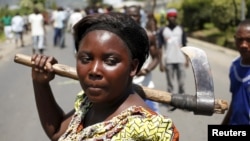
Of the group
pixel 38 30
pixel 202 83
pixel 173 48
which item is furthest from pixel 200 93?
pixel 38 30

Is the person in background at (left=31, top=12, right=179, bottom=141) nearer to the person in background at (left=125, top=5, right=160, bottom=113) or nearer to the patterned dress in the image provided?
the patterned dress

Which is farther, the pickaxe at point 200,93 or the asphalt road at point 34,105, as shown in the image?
the asphalt road at point 34,105

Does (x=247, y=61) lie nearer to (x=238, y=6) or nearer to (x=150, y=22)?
(x=150, y=22)

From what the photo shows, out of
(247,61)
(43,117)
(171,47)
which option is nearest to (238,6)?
(171,47)

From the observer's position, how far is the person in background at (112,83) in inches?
68.2

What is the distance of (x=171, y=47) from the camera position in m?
7.70

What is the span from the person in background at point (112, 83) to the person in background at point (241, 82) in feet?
5.83

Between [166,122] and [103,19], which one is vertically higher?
[103,19]

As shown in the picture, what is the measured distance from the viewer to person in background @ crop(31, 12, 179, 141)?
173 cm

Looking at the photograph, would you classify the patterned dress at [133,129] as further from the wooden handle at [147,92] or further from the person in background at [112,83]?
the wooden handle at [147,92]

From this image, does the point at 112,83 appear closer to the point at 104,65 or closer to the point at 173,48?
the point at 104,65

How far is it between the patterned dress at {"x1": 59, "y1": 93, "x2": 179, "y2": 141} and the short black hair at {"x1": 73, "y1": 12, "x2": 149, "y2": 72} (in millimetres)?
223

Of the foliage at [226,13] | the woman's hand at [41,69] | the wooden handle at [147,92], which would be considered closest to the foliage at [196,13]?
the foliage at [226,13]

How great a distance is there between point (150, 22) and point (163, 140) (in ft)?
30.0
